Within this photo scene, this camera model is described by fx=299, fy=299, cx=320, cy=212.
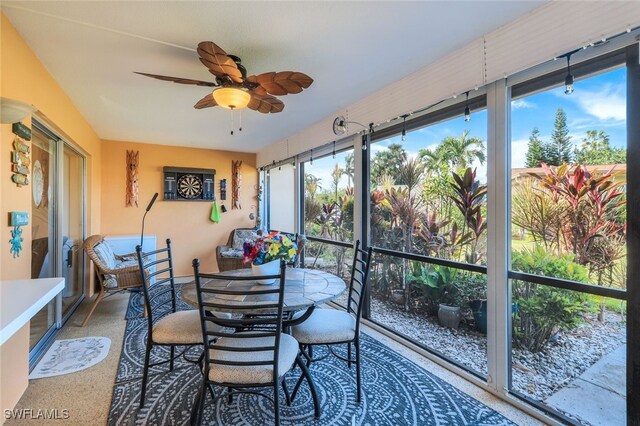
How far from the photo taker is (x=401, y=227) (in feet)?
9.93

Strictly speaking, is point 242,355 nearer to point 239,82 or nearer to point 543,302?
point 239,82

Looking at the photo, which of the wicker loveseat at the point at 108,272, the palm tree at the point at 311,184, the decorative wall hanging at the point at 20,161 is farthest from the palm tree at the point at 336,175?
the decorative wall hanging at the point at 20,161

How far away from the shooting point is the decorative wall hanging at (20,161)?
187 centimetres

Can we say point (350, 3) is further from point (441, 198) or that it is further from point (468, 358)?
point (468, 358)

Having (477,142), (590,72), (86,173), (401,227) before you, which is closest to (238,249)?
(86,173)

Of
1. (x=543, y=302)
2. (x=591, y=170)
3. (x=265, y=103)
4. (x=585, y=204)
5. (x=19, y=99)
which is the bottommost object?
(x=543, y=302)

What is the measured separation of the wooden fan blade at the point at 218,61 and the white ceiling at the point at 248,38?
0.25 meters

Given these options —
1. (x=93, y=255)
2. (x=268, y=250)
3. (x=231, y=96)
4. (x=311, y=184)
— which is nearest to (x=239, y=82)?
(x=231, y=96)

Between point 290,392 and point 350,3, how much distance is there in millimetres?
2501

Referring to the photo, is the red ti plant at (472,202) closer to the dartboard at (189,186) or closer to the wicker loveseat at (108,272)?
the wicker loveseat at (108,272)

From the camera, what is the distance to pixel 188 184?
550 cm

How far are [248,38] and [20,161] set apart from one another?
168 cm

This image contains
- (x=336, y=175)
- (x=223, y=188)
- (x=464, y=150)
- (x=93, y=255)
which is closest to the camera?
(x=464, y=150)

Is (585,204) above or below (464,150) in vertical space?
below
